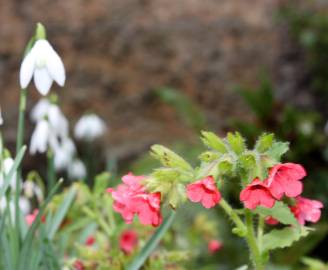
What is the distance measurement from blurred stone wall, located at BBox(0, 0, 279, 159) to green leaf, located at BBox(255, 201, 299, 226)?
13.1ft

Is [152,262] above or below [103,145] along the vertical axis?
below

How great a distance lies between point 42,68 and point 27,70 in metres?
0.03

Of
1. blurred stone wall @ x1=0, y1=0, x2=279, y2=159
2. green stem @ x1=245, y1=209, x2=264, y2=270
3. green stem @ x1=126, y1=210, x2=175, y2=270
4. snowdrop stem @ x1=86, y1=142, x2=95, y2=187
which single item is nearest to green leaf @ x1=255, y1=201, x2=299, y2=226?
green stem @ x1=245, y1=209, x2=264, y2=270

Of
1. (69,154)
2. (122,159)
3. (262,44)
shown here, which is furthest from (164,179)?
(262,44)

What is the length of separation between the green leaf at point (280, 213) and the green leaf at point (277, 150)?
0.11 m

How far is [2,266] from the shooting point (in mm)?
1922

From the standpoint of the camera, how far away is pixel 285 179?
4.92ft

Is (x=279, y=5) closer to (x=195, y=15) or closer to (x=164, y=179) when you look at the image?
(x=195, y=15)

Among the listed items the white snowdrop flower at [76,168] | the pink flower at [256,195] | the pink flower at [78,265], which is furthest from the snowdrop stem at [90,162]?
the pink flower at [256,195]

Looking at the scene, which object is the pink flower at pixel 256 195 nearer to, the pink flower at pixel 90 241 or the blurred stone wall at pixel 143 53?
the pink flower at pixel 90 241

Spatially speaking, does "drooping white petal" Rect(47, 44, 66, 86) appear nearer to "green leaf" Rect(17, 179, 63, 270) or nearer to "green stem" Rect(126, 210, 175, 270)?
"green leaf" Rect(17, 179, 63, 270)

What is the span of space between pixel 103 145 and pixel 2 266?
3704 millimetres

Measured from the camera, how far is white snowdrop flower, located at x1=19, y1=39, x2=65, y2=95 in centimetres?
175

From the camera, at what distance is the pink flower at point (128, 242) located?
A: 2.19 meters
